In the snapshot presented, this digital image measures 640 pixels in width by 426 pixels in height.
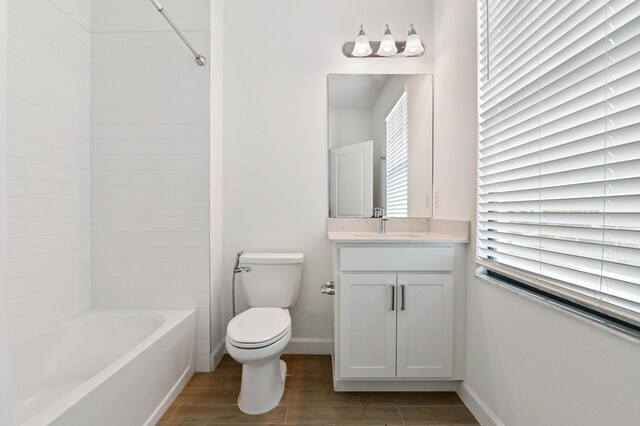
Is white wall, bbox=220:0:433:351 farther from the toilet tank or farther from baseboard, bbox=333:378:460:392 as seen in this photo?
baseboard, bbox=333:378:460:392

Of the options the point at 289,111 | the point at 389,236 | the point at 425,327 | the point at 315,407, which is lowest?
the point at 315,407

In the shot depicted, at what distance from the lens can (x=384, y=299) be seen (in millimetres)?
1637

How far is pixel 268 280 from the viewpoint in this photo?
2002mm

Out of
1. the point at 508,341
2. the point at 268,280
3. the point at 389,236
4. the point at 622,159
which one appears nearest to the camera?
the point at 622,159

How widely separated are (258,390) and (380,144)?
5.72 feet

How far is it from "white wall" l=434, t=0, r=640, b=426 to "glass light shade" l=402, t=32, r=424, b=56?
0.14 m

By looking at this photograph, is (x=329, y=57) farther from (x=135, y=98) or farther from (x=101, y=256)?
(x=101, y=256)

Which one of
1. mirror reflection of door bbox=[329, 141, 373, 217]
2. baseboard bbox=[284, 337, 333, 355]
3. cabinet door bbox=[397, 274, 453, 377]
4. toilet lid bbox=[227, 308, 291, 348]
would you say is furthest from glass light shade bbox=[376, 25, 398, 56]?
baseboard bbox=[284, 337, 333, 355]

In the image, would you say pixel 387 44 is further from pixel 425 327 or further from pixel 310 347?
pixel 310 347

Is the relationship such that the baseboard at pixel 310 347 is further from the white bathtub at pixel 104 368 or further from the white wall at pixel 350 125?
the white wall at pixel 350 125

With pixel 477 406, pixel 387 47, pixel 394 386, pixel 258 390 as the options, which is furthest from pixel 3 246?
pixel 387 47

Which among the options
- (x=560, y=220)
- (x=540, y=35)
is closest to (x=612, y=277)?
(x=560, y=220)

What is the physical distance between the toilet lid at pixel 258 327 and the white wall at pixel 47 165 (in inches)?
41.0

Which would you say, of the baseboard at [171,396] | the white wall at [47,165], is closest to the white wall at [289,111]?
the baseboard at [171,396]
